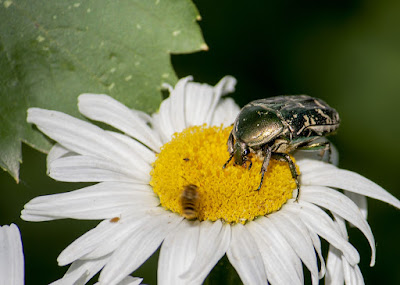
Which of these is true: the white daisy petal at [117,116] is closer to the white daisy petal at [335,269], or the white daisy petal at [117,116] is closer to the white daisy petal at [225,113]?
the white daisy petal at [225,113]

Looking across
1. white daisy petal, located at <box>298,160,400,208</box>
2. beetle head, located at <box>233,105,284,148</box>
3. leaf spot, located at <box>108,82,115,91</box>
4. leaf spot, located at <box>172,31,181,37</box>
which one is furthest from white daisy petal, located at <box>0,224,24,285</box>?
white daisy petal, located at <box>298,160,400,208</box>

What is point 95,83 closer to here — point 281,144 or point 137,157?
point 137,157

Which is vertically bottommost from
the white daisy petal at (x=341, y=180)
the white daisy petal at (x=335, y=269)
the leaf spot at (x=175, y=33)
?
the white daisy petal at (x=335, y=269)

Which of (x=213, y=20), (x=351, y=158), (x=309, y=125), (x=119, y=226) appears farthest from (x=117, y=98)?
(x=351, y=158)

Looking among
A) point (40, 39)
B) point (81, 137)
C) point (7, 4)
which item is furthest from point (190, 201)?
point (7, 4)

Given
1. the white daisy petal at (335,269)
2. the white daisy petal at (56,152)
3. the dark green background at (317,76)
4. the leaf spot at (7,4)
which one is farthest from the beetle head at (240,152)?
the dark green background at (317,76)

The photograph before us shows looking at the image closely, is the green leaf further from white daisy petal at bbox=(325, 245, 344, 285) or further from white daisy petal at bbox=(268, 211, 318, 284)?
white daisy petal at bbox=(325, 245, 344, 285)
